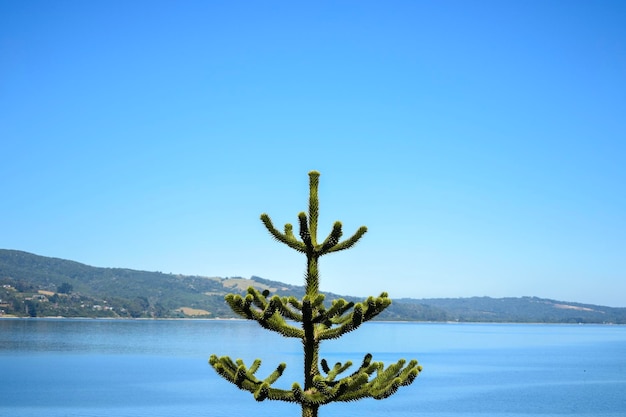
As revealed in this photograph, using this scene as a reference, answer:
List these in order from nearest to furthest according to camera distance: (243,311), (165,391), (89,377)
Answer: (243,311) → (165,391) → (89,377)

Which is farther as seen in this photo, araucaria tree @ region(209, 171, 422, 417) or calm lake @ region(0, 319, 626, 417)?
calm lake @ region(0, 319, 626, 417)

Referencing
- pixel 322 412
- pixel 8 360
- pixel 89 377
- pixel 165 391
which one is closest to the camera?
pixel 322 412

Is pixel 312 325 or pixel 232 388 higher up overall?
pixel 312 325

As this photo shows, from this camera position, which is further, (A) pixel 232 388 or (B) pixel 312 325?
(A) pixel 232 388

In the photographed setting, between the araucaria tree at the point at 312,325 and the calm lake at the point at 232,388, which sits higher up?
the araucaria tree at the point at 312,325

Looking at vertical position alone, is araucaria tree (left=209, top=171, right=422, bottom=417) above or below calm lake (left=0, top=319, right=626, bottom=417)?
above

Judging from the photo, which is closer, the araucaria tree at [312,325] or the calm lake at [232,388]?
the araucaria tree at [312,325]

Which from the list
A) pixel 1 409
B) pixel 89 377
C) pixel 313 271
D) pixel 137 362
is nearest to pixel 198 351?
pixel 137 362

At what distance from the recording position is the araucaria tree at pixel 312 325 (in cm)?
1038

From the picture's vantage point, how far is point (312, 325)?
1077 centimetres

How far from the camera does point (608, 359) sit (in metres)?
154

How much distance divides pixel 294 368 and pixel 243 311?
337ft

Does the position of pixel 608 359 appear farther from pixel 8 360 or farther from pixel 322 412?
pixel 8 360

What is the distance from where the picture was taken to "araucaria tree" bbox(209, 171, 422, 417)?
10375 mm
